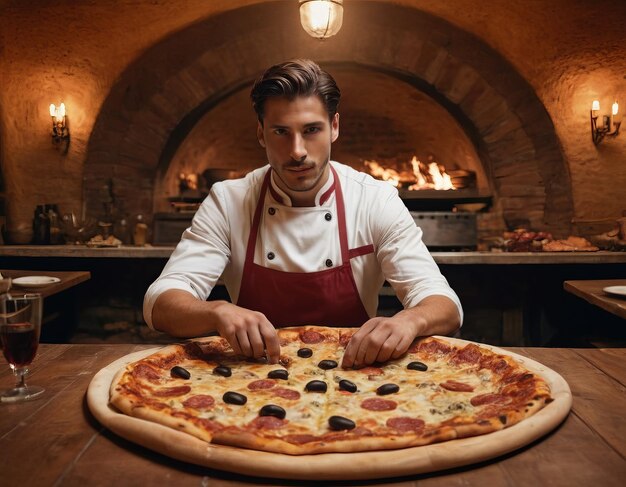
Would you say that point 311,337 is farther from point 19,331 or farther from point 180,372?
point 19,331

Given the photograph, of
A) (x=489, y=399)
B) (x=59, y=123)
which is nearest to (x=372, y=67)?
(x=59, y=123)

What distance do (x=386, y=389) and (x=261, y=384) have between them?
0.34 meters

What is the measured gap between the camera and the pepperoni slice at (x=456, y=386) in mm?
1464

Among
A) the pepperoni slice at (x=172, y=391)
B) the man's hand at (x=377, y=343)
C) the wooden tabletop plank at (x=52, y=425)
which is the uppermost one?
the man's hand at (x=377, y=343)

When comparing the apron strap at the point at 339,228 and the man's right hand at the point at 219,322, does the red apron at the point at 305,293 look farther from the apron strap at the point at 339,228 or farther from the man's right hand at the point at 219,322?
the man's right hand at the point at 219,322

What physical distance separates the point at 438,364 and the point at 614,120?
4606 millimetres

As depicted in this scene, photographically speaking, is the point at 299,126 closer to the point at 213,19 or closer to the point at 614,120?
the point at 213,19

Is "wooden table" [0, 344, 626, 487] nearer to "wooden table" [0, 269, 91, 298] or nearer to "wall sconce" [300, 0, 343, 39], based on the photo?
"wooden table" [0, 269, 91, 298]

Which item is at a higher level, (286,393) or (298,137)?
(298,137)

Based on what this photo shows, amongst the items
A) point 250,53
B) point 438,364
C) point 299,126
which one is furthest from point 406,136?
point 438,364

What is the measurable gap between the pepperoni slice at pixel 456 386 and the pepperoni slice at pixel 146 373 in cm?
78

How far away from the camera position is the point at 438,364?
1.69m

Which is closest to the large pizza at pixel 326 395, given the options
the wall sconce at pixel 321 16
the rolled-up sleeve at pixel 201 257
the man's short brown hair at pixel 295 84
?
the rolled-up sleeve at pixel 201 257

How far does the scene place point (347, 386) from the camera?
1.46m
